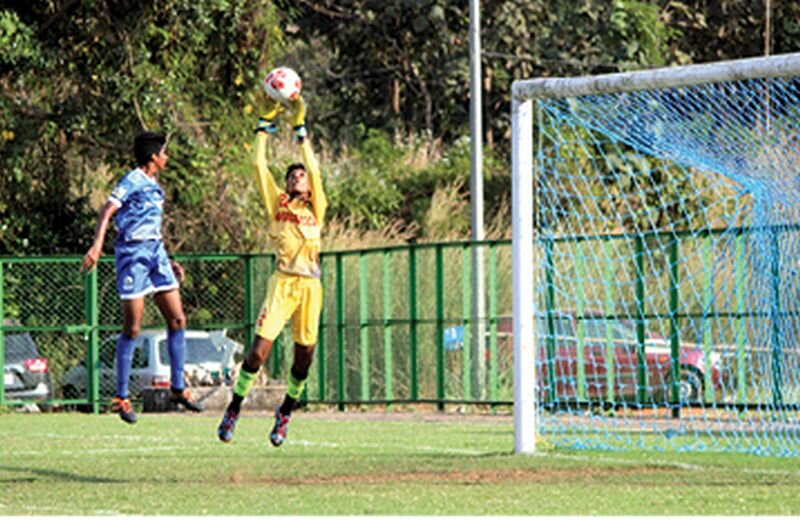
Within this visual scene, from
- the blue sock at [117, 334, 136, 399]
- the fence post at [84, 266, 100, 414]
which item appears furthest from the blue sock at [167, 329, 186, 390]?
the fence post at [84, 266, 100, 414]

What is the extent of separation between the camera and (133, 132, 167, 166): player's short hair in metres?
14.3

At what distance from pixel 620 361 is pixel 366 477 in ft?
30.0

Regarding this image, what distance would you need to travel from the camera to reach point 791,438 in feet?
57.0

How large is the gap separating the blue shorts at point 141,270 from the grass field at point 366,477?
1.37 meters

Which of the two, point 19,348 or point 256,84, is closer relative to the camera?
point 19,348

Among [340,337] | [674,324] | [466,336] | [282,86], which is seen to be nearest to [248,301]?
[340,337]

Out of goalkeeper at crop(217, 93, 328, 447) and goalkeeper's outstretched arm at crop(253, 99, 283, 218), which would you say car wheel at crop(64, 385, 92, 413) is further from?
goalkeeper's outstretched arm at crop(253, 99, 283, 218)

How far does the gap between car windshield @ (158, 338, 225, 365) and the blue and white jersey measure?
13.2 meters

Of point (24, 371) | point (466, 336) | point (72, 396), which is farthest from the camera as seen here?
point (72, 396)

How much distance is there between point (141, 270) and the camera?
14438 mm

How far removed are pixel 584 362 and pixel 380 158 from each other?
19.4m

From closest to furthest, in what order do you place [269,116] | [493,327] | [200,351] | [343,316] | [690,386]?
1. [269,116]
2. [690,386]
3. [493,327]
4. [343,316]
5. [200,351]

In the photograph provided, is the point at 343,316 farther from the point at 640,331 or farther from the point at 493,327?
the point at 640,331

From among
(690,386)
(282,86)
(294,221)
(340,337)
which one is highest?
(282,86)
